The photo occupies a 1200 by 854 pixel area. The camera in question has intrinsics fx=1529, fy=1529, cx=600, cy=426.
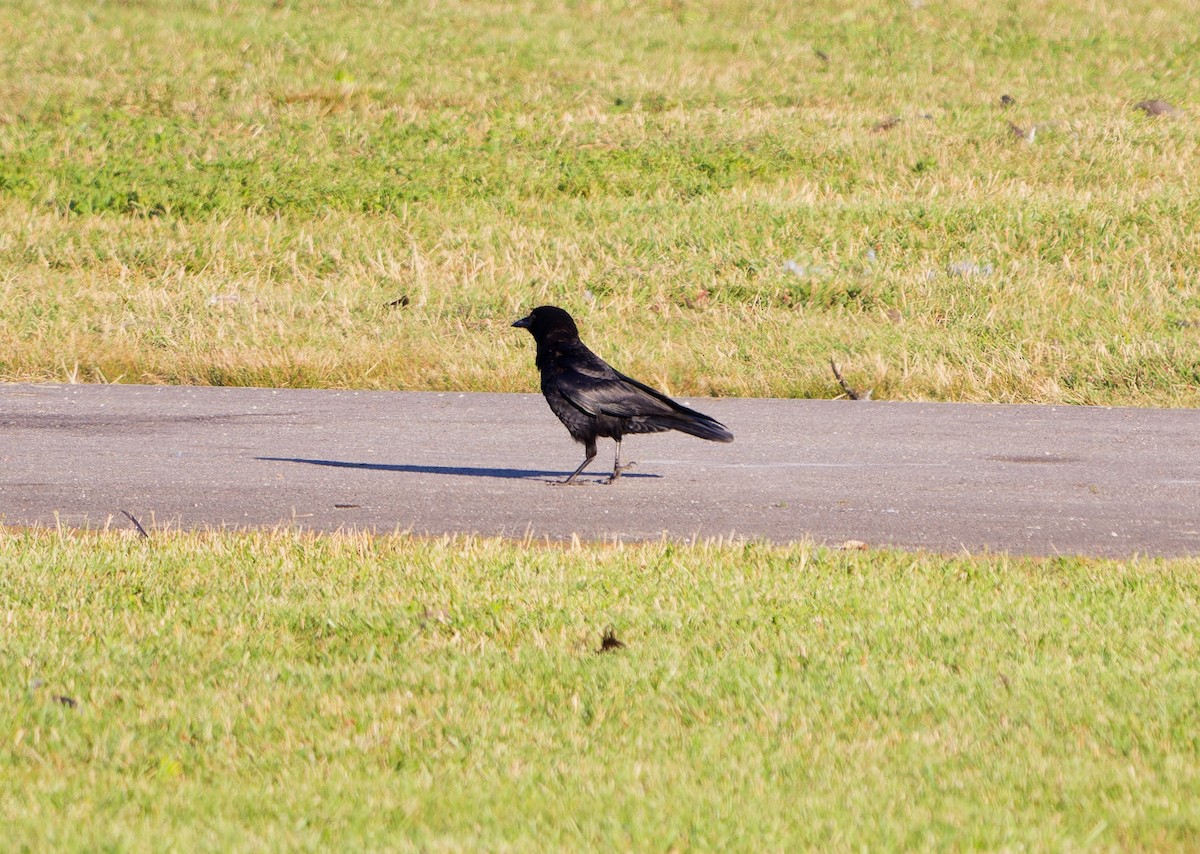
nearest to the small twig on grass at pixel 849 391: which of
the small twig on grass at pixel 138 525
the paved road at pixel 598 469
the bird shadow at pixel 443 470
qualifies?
the paved road at pixel 598 469

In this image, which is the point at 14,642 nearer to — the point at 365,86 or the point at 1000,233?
the point at 1000,233

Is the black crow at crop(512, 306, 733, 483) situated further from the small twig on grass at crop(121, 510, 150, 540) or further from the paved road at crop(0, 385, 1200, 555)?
the small twig on grass at crop(121, 510, 150, 540)

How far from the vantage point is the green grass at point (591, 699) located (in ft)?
11.8

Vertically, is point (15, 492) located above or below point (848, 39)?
below

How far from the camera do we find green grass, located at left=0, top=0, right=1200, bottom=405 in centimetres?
1305

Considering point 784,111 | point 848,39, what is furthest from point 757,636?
point 848,39

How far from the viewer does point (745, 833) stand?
350 centimetres

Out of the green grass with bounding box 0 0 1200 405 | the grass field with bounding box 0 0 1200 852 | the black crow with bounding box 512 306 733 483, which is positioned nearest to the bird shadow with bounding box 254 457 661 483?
the black crow with bounding box 512 306 733 483

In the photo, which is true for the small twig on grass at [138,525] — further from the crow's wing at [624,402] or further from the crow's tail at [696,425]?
the crow's tail at [696,425]

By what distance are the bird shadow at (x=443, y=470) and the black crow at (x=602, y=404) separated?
1.55 ft

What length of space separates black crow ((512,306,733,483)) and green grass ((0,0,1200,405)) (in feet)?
12.5

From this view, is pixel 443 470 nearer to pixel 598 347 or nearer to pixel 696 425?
pixel 696 425

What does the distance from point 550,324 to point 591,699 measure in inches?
183

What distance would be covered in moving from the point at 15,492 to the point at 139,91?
1935 cm
